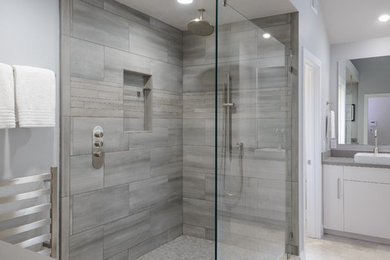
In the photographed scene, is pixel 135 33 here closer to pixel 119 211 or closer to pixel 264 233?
pixel 119 211

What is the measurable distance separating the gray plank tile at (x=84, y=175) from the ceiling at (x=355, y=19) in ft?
9.39

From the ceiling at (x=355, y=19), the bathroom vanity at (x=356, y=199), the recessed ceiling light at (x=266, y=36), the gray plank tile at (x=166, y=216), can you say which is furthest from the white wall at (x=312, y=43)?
the gray plank tile at (x=166, y=216)

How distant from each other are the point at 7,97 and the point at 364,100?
352cm

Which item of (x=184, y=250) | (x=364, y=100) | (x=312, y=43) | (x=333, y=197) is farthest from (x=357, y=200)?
(x=184, y=250)

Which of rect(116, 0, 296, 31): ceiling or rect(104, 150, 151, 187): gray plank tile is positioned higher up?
rect(116, 0, 296, 31): ceiling

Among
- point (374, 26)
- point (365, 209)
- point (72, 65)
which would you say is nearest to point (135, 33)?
point (72, 65)

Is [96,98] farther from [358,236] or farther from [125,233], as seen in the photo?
[358,236]

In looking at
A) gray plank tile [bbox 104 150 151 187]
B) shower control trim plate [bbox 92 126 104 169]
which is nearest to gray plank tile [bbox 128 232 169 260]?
gray plank tile [bbox 104 150 151 187]

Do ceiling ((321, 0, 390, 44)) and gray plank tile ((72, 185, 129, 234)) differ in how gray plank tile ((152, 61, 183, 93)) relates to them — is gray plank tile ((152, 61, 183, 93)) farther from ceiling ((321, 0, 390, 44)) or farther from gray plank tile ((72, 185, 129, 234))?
ceiling ((321, 0, 390, 44))

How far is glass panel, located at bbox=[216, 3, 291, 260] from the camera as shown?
1.67m

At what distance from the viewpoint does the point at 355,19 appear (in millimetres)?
3336

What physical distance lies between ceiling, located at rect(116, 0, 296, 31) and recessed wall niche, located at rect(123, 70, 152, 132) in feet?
1.95

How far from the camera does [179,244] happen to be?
326 cm

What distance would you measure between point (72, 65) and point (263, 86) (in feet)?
4.47
